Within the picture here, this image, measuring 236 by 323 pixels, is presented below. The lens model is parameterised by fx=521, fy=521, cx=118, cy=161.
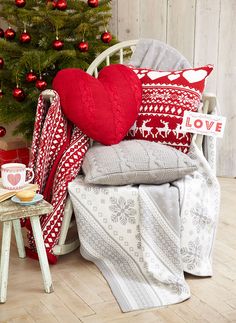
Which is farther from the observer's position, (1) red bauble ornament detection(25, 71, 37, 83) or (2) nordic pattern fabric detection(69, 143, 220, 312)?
(1) red bauble ornament detection(25, 71, 37, 83)

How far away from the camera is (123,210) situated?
1839 millimetres

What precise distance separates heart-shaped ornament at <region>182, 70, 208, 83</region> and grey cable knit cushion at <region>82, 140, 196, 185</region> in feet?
1.21

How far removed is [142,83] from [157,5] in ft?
3.75

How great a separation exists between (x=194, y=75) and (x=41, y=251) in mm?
953

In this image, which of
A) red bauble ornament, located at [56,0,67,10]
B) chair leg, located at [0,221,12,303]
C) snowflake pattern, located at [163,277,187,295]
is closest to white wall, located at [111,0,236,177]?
red bauble ornament, located at [56,0,67,10]

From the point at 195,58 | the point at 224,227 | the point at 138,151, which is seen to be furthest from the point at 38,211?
the point at 195,58

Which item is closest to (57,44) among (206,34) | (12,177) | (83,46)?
(83,46)

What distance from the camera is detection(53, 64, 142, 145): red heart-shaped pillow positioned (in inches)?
78.7

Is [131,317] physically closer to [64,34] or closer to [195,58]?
[64,34]

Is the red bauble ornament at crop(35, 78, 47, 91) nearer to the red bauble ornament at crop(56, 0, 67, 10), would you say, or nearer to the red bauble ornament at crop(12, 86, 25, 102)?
the red bauble ornament at crop(12, 86, 25, 102)

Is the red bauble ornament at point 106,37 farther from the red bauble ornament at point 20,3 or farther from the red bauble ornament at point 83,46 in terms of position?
the red bauble ornament at point 20,3

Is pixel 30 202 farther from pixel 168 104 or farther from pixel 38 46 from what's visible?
pixel 38 46

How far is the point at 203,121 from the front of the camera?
6.39 feet

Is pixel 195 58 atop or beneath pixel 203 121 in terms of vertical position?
atop
